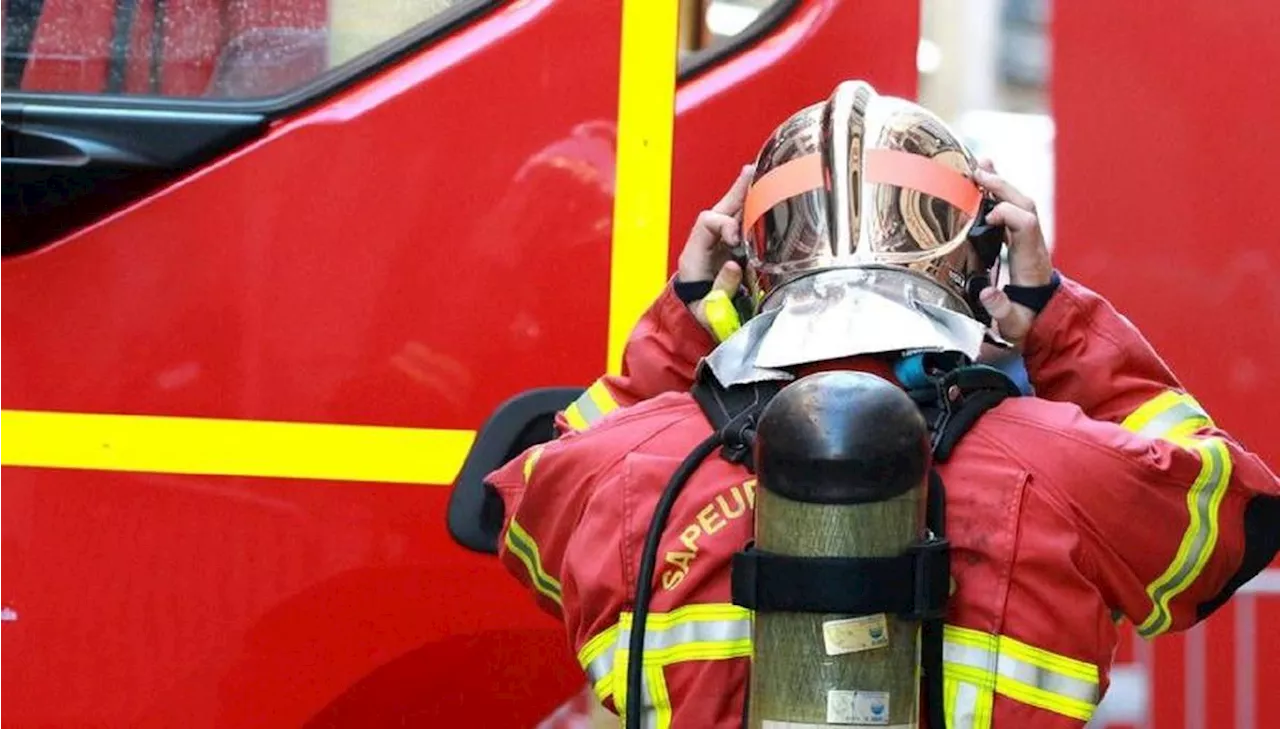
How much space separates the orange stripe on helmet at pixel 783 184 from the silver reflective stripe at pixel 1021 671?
495 millimetres

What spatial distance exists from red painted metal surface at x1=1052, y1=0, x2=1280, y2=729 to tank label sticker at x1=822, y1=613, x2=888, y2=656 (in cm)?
96

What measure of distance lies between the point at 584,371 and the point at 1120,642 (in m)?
0.75

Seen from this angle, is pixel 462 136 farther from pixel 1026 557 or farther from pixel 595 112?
pixel 1026 557

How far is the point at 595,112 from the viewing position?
2352 millimetres

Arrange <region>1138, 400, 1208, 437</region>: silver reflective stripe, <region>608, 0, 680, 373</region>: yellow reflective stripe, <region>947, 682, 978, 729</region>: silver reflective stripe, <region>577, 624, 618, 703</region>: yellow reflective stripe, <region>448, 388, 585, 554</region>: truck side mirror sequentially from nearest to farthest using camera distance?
<region>947, 682, 978, 729</region>: silver reflective stripe < <region>577, 624, 618, 703</region>: yellow reflective stripe < <region>1138, 400, 1208, 437</region>: silver reflective stripe < <region>448, 388, 585, 554</region>: truck side mirror < <region>608, 0, 680, 373</region>: yellow reflective stripe

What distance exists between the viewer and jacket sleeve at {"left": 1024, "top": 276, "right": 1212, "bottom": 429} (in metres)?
1.95

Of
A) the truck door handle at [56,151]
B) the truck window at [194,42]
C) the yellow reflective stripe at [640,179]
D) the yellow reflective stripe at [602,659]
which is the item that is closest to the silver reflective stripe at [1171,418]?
the yellow reflective stripe at [602,659]

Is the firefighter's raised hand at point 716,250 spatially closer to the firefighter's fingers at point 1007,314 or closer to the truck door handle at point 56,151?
the firefighter's fingers at point 1007,314

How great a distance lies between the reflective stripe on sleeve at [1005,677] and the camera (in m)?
1.68

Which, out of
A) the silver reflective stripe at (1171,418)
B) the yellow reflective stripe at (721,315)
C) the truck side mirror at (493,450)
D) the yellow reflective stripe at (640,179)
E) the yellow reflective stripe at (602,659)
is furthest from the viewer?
the yellow reflective stripe at (640,179)

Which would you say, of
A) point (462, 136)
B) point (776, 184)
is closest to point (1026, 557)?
point (776, 184)

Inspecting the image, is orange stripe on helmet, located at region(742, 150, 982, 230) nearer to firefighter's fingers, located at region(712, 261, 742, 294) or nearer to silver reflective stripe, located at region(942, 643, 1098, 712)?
firefighter's fingers, located at region(712, 261, 742, 294)

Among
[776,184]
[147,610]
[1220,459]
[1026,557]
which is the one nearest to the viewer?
[1026,557]

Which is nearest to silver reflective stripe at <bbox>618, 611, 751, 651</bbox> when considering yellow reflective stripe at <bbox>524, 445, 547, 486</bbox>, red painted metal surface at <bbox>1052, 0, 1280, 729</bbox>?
yellow reflective stripe at <bbox>524, 445, 547, 486</bbox>
